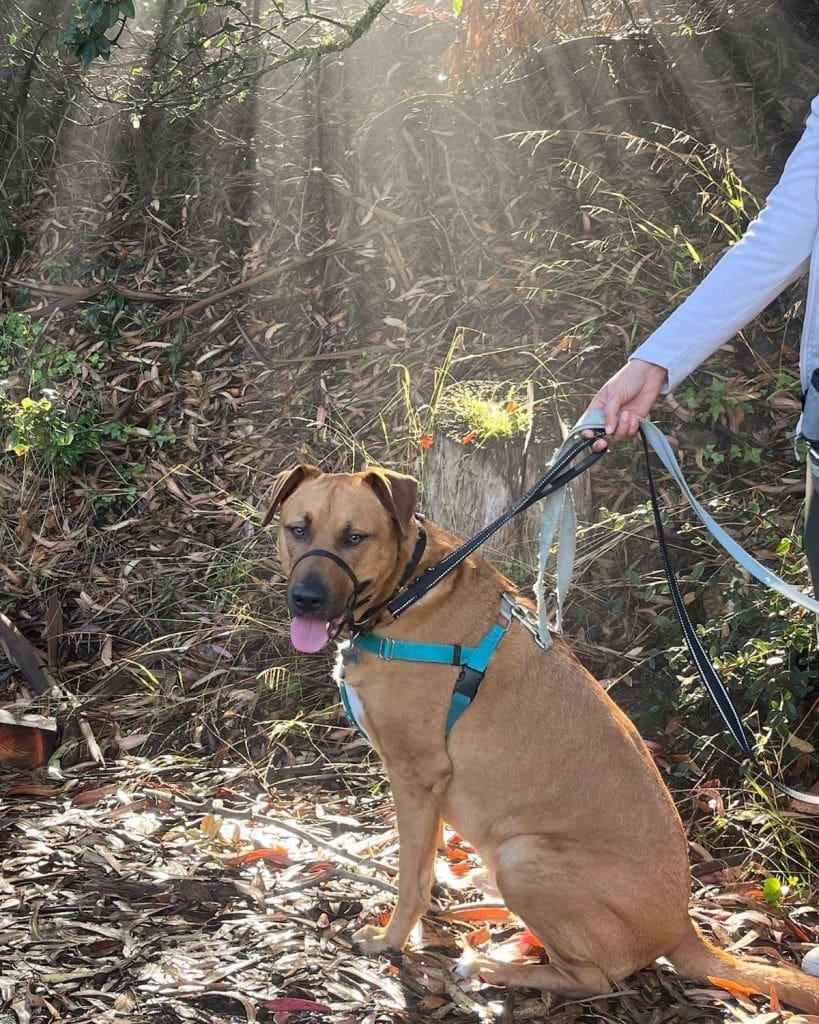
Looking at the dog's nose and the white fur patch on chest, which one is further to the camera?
the white fur patch on chest

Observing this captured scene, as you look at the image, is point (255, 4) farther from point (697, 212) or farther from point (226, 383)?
point (697, 212)

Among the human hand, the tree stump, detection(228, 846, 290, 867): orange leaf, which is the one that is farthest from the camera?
the tree stump

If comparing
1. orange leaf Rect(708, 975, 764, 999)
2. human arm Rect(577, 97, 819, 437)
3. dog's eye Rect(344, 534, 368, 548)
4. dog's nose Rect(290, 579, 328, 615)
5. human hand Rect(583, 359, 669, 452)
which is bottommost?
orange leaf Rect(708, 975, 764, 999)

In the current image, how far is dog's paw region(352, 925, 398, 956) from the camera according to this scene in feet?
12.0

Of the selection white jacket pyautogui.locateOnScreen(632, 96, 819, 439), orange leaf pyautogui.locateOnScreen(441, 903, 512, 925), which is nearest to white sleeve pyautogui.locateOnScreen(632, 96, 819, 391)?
white jacket pyautogui.locateOnScreen(632, 96, 819, 439)

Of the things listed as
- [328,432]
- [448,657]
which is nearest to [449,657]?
[448,657]

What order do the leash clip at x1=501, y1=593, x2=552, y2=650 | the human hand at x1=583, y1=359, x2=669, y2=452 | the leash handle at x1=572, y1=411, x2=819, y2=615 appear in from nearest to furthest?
1. the leash handle at x1=572, y1=411, x2=819, y2=615
2. the human hand at x1=583, y1=359, x2=669, y2=452
3. the leash clip at x1=501, y1=593, x2=552, y2=650

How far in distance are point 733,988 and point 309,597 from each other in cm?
193

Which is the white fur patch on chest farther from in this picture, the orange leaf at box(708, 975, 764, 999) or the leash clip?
the orange leaf at box(708, 975, 764, 999)

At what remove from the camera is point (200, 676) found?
5.65m

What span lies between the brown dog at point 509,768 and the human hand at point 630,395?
33.1 inches

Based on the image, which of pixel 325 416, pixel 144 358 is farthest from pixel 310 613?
pixel 144 358

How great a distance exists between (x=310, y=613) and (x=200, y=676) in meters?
2.38

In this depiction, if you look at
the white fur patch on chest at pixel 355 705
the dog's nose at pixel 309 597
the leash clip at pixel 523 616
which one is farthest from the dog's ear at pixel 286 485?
the leash clip at pixel 523 616
